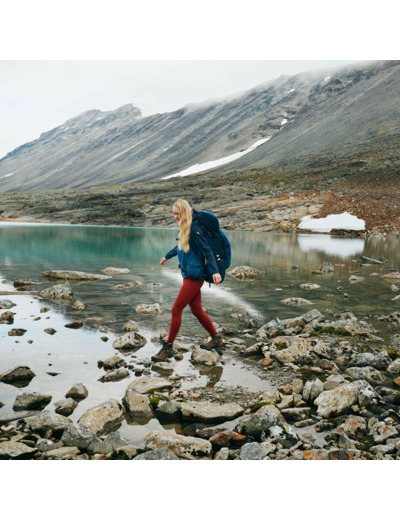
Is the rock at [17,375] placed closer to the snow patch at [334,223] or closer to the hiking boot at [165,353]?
the hiking boot at [165,353]

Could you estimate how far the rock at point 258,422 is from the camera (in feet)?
17.7

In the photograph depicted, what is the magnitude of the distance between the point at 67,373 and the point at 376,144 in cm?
10267

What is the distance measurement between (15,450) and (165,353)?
3955 millimetres

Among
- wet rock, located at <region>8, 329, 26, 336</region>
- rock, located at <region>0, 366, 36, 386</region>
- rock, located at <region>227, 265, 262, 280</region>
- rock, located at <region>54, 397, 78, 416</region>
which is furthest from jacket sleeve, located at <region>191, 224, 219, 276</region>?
rock, located at <region>227, 265, 262, 280</region>

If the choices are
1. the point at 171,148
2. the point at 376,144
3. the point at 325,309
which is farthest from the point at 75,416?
the point at 171,148

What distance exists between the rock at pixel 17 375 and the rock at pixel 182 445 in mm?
3225

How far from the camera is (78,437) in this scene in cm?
501

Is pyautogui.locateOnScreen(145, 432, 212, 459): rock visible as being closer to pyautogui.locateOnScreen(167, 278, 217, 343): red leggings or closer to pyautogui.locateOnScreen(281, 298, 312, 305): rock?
pyautogui.locateOnScreen(167, 278, 217, 343): red leggings

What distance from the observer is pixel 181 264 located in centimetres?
856

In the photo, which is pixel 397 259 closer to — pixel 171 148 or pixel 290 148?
pixel 290 148

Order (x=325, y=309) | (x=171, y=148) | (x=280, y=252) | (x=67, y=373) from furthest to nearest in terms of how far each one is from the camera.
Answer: (x=171, y=148)
(x=280, y=252)
(x=325, y=309)
(x=67, y=373)

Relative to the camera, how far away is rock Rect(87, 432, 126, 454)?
16.0ft

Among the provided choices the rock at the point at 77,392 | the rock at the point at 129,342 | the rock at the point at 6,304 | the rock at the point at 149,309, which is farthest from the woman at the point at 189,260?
the rock at the point at 6,304

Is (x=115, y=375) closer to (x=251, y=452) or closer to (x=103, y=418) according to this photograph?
(x=103, y=418)
